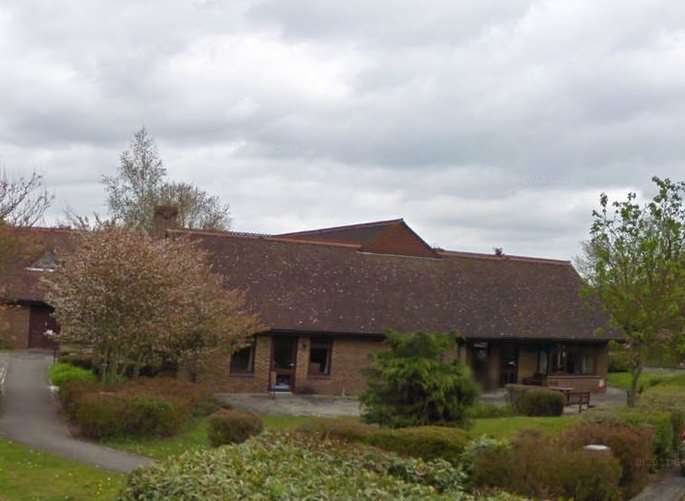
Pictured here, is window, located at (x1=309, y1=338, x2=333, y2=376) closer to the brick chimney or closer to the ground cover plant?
the brick chimney

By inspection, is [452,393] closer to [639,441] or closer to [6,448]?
[639,441]

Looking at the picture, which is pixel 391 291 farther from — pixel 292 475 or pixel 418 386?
pixel 292 475

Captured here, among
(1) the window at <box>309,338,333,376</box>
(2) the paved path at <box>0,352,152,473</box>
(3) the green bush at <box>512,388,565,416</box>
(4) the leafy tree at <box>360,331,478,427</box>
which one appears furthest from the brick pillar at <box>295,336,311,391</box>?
(4) the leafy tree at <box>360,331,478,427</box>

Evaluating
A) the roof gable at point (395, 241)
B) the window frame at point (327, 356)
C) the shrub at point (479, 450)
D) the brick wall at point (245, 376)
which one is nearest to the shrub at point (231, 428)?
the shrub at point (479, 450)

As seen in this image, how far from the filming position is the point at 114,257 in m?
22.2

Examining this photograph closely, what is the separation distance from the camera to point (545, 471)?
12.8m

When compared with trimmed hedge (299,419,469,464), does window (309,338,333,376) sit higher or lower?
higher

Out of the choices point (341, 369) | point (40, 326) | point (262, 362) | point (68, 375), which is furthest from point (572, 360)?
point (40, 326)

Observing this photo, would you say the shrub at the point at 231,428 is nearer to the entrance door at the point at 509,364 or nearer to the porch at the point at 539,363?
the porch at the point at 539,363

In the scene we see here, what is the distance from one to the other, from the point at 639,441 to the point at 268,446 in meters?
9.04

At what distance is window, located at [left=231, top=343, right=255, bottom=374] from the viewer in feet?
102

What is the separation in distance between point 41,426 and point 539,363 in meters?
22.9

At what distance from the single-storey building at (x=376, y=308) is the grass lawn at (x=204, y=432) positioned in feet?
19.7

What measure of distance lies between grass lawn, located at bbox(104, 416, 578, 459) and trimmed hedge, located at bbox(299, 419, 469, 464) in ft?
4.25
